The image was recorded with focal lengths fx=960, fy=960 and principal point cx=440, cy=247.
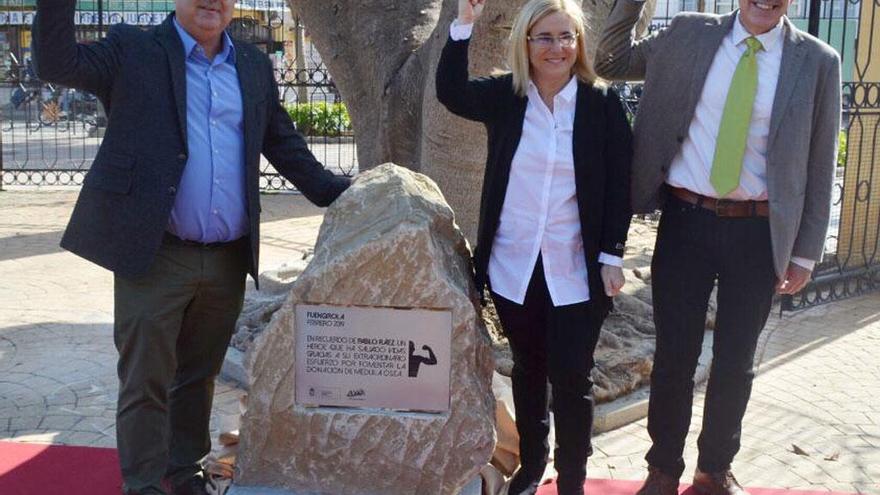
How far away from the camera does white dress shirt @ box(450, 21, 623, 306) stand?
3.27 m

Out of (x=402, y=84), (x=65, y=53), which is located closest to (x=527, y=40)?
(x=65, y=53)

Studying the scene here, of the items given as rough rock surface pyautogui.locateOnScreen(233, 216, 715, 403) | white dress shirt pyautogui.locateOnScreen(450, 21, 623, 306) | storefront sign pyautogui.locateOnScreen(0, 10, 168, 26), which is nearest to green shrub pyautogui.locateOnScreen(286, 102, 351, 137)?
storefront sign pyautogui.locateOnScreen(0, 10, 168, 26)

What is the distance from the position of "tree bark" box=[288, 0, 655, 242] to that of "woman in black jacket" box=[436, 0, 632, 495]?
77.4 inches

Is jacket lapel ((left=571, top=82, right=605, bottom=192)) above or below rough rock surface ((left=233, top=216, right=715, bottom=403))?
above

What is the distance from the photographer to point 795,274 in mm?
3527

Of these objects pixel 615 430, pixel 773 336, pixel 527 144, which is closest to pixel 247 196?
pixel 527 144

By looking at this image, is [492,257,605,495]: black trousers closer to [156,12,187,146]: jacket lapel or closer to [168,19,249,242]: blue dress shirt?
[168,19,249,242]: blue dress shirt

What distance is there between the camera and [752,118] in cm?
336

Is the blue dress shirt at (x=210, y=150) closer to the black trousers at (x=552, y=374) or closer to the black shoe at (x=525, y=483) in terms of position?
the black trousers at (x=552, y=374)

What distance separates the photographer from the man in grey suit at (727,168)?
3340 mm

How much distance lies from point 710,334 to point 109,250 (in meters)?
3.94

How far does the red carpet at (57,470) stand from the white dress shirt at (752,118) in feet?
8.53

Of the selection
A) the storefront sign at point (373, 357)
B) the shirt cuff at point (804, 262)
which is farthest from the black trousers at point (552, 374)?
the shirt cuff at point (804, 262)

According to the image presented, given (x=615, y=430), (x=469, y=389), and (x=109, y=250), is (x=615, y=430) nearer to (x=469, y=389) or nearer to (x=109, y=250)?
(x=469, y=389)
